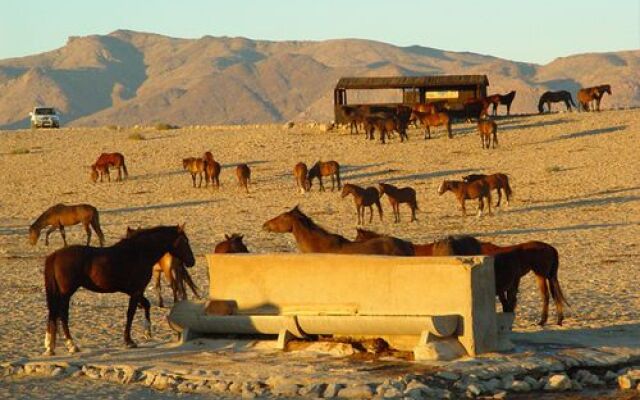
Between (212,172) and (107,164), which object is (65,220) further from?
(107,164)

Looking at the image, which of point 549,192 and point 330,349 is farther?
point 549,192

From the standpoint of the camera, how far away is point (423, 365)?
14.8 metres

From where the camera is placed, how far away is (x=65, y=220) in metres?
31.2

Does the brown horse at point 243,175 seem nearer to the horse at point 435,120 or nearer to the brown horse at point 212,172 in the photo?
the brown horse at point 212,172

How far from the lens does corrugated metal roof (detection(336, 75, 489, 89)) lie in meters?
57.0

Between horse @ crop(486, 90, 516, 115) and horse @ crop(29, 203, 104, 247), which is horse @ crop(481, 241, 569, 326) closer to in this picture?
horse @ crop(29, 203, 104, 247)

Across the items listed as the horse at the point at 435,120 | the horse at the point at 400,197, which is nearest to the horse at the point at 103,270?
the horse at the point at 400,197

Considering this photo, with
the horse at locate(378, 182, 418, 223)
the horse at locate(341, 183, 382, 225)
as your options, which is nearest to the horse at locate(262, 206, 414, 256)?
the horse at locate(341, 183, 382, 225)

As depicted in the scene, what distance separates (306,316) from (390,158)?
29538 millimetres

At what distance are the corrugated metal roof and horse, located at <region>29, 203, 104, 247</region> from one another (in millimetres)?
26873

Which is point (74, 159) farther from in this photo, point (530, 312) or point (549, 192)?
point (530, 312)

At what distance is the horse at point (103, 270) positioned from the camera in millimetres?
16062

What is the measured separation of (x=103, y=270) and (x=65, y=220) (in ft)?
50.3

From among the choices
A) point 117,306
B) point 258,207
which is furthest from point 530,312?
point 258,207
